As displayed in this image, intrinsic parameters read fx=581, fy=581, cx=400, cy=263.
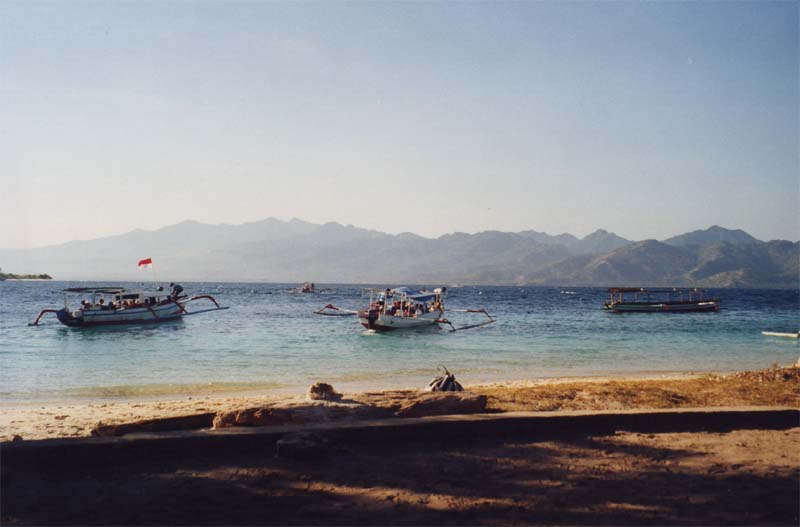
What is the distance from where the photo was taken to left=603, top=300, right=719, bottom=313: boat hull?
59906mm

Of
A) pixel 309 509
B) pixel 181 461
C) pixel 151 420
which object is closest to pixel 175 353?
pixel 151 420

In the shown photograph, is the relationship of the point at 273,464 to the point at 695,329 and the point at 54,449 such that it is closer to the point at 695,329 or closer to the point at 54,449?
the point at 54,449

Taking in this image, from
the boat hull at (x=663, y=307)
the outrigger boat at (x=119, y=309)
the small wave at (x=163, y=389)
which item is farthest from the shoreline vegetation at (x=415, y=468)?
the boat hull at (x=663, y=307)

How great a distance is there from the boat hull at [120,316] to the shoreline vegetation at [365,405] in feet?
80.7

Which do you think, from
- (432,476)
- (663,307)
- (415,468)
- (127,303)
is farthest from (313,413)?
(663,307)

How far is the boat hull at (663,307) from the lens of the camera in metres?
59.9

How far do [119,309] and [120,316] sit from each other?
59 centimetres

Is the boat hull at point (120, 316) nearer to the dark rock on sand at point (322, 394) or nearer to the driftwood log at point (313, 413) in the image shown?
the driftwood log at point (313, 413)

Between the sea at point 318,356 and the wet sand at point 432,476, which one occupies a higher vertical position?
the wet sand at point 432,476

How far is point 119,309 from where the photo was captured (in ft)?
122

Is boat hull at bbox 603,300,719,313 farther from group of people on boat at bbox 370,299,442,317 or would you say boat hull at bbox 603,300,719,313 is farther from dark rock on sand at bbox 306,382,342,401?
dark rock on sand at bbox 306,382,342,401

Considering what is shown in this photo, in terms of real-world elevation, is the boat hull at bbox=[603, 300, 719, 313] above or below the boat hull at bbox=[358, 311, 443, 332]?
below

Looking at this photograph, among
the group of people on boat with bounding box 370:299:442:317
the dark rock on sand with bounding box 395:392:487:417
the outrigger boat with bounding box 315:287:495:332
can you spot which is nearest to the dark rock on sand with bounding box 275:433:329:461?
the dark rock on sand with bounding box 395:392:487:417

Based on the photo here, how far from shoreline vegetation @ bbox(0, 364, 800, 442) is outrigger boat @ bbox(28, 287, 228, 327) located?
2466 cm
